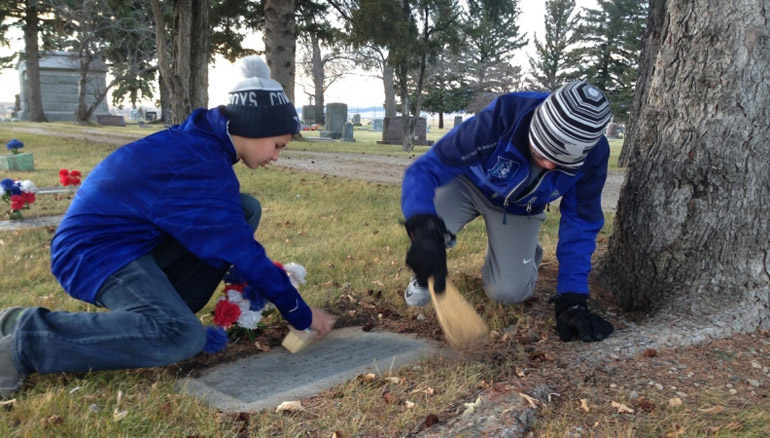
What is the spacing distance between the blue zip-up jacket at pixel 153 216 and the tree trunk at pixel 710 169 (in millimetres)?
1947

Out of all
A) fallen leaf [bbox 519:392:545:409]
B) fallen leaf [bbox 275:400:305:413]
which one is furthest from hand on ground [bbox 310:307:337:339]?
fallen leaf [bbox 519:392:545:409]

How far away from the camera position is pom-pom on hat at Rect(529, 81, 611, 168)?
2400mm

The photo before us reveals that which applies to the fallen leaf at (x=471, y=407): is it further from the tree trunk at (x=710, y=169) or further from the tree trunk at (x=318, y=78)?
the tree trunk at (x=318, y=78)

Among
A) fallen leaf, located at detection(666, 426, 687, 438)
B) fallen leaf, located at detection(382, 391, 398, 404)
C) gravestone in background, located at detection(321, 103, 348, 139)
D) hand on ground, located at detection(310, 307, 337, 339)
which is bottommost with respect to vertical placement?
fallen leaf, located at detection(382, 391, 398, 404)

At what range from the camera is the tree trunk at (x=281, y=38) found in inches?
649

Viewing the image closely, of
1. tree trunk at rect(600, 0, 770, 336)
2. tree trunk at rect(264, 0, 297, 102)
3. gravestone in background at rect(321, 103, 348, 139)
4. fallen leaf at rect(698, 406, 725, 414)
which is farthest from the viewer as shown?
gravestone in background at rect(321, 103, 348, 139)

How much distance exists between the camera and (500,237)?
341 centimetres

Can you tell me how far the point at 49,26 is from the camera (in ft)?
91.0

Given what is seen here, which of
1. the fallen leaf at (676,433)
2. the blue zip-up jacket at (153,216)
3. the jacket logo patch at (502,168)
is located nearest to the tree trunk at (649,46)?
the jacket logo patch at (502,168)

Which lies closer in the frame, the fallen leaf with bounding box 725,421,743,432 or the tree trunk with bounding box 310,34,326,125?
the fallen leaf with bounding box 725,421,743,432

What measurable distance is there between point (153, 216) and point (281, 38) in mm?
15661

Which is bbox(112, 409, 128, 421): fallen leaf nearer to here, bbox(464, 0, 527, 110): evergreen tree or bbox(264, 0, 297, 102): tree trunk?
bbox(264, 0, 297, 102): tree trunk

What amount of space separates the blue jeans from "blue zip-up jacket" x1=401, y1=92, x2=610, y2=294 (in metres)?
1.11

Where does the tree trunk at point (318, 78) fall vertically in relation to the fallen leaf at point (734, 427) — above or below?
above
